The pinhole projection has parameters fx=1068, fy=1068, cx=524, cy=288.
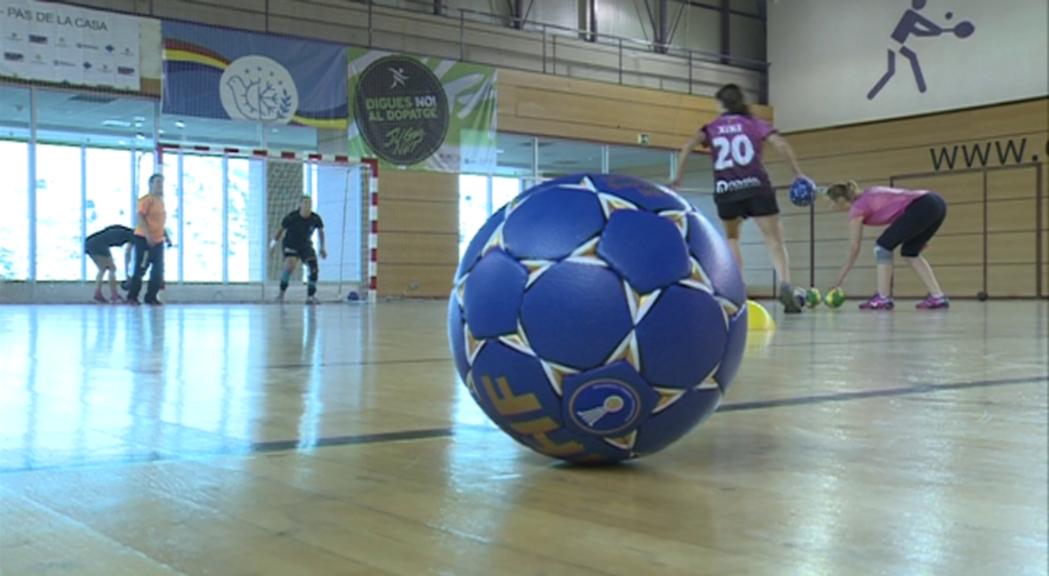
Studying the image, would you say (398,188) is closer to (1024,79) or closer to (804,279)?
(804,279)

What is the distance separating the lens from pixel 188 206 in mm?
16703

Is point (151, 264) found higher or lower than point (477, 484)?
higher

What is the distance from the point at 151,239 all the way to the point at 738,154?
27.3 feet

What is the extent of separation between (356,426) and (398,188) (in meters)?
15.3

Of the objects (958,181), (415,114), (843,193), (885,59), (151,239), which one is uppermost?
(885,59)

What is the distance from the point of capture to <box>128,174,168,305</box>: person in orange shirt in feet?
44.2

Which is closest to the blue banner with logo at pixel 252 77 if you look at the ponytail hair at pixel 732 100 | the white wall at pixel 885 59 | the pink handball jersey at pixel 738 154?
the pink handball jersey at pixel 738 154

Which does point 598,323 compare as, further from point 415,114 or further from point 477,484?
point 415,114

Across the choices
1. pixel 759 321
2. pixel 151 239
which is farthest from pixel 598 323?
pixel 151 239

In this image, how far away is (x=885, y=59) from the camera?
19297 mm

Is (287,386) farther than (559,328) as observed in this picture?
Yes

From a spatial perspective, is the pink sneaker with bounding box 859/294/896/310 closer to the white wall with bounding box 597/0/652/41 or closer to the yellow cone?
the yellow cone

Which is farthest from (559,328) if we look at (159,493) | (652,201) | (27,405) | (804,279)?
(804,279)

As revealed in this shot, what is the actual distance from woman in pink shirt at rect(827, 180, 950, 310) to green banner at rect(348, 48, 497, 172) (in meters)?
6.59
